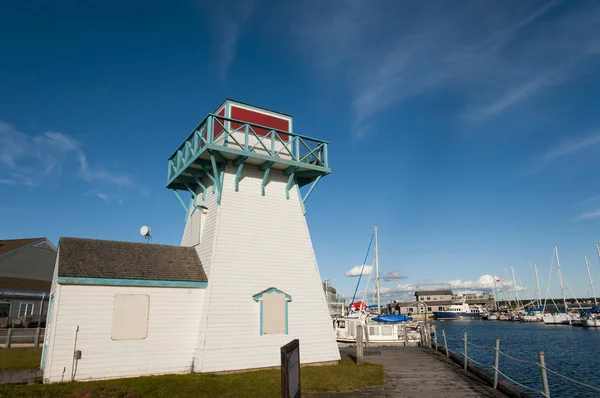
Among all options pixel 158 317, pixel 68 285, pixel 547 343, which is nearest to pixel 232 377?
pixel 158 317

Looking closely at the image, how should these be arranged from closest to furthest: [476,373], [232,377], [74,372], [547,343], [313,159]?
[74,372] → [232,377] → [476,373] → [313,159] → [547,343]

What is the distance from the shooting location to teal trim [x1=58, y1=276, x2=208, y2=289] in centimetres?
1406

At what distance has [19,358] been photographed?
63.0ft

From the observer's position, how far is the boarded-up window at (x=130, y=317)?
14.7 metres

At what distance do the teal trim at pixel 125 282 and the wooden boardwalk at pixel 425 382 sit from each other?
6706 millimetres

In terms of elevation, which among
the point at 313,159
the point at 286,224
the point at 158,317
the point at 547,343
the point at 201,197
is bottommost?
the point at 547,343

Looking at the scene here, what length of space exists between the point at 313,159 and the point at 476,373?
1156cm

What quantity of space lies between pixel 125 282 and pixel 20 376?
4.39m

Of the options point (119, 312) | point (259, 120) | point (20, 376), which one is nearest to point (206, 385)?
point (119, 312)

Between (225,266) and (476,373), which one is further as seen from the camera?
(225,266)

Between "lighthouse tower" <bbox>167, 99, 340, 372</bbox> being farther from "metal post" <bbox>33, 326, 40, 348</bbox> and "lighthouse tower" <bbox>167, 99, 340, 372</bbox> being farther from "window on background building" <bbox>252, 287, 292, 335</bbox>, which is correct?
"metal post" <bbox>33, 326, 40, 348</bbox>

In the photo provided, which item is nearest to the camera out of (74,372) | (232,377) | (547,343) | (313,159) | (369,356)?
(74,372)

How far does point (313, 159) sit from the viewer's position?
20.4m

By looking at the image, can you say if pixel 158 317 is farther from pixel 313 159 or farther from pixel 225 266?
pixel 313 159
